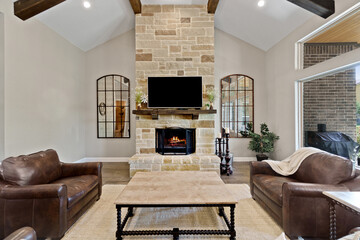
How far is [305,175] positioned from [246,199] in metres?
0.95

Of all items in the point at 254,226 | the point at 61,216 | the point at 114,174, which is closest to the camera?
the point at 61,216

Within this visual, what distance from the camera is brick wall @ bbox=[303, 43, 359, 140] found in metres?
2.88

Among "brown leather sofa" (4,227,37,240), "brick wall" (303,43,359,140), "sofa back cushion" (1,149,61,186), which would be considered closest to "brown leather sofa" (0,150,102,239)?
"sofa back cushion" (1,149,61,186)

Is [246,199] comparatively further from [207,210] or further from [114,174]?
[114,174]

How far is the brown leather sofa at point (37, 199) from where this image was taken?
1.88 m

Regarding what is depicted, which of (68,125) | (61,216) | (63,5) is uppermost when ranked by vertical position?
(63,5)

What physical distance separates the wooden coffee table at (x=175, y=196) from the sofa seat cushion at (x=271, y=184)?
59 cm

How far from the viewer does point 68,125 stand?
4.84 metres

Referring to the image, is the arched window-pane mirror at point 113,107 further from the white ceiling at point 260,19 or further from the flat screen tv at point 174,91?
the white ceiling at point 260,19

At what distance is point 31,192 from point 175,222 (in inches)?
63.0

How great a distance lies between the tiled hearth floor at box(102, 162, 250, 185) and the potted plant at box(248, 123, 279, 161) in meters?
0.51

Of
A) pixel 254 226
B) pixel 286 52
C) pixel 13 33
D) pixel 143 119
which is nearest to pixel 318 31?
pixel 286 52

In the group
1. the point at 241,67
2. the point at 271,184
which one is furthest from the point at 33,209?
the point at 241,67

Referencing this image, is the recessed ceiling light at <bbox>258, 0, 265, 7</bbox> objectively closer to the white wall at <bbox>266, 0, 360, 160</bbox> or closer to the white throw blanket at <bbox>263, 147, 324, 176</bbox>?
the white wall at <bbox>266, 0, 360, 160</bbox>
